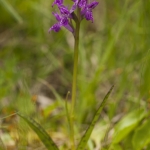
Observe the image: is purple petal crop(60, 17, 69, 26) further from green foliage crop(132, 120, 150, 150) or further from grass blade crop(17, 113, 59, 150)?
green foliage crop(132, 120, 150, 150)

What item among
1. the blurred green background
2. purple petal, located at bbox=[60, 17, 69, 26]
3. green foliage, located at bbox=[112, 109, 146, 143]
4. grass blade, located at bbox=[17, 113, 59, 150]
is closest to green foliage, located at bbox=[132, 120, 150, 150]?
green foliage, located at bbox=[112, 109, 146, 143]

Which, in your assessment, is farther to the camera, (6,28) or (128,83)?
(6,28)

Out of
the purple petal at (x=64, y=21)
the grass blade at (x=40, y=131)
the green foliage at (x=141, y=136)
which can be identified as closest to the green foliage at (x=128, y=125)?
the green foliage at (x=141, y=136)

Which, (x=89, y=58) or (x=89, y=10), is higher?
(x=89, y=58)

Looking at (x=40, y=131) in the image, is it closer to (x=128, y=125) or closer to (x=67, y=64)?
(x=128, y=125)

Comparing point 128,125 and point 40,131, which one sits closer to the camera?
point 40,131

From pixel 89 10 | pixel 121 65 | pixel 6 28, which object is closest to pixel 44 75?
pixel 121 65

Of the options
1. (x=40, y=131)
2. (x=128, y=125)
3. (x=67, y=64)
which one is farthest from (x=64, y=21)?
(x=67, y=64)

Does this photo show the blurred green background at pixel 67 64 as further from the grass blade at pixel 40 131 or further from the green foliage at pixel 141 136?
the grass blade at pixel 40 131

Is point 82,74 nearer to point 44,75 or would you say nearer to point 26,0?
point 44,75
